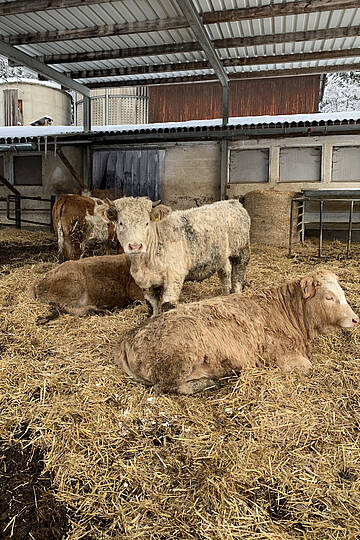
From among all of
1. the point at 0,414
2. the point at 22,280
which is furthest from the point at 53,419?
the point at 22,280

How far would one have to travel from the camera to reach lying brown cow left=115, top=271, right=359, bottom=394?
3.27 m

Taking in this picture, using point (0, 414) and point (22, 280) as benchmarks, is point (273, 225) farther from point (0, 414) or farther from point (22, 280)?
point (0, 414)

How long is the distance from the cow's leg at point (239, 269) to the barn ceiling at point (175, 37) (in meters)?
5.18

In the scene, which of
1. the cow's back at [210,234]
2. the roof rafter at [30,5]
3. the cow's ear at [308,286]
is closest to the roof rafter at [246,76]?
the roof rafter at [30,5]

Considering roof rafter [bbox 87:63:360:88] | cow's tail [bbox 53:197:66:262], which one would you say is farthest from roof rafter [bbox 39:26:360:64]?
cow's tail [bbox 53:197:66:262]

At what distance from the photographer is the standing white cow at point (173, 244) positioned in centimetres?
451

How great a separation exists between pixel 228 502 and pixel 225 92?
42.0 ft

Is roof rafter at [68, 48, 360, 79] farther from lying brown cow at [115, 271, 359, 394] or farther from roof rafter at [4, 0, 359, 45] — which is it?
lying brown cow at [115, 271, 359, 394]

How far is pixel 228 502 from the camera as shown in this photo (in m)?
2.20

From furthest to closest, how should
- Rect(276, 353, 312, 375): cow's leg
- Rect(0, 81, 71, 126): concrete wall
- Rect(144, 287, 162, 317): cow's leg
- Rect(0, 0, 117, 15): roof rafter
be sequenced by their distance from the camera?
Rect(0, 81, 71, 126): concrete wall → Rect(0, 0, 117, 15): roof rafter → Rect(144, 287, 162, 317): cow's leg → Rect(276, 353, 312, 375): cow's leg

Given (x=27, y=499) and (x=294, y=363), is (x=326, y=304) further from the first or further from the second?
(x=27, y=499)

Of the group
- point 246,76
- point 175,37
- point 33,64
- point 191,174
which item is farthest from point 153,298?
point 246,76

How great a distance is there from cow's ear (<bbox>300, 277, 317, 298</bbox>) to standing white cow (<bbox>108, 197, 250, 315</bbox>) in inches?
57.6

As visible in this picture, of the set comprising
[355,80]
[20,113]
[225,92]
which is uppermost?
[355,80]
